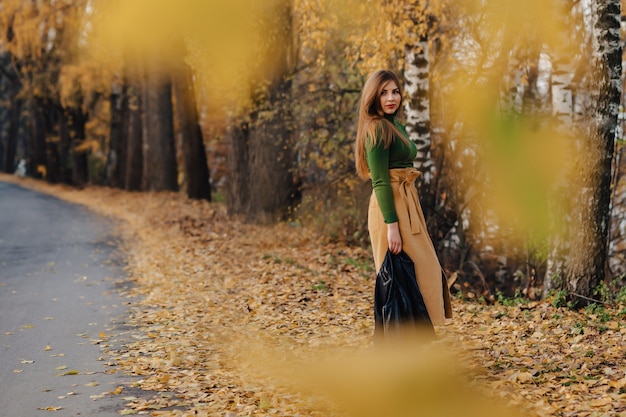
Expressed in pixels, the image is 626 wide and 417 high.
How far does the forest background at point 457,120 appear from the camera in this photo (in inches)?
372

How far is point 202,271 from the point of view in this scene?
1379cm

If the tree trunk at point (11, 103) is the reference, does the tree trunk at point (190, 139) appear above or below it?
below

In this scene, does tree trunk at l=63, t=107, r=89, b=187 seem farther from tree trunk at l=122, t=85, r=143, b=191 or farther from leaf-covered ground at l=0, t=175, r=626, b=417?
leaf-covered ground at l=0, t=175, r=626, b=417

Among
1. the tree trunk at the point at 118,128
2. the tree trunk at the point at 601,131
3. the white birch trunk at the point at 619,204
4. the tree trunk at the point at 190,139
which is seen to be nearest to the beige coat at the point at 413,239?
the tree trunk at the point at 601,131

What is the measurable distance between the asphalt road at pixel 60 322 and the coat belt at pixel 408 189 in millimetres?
2471

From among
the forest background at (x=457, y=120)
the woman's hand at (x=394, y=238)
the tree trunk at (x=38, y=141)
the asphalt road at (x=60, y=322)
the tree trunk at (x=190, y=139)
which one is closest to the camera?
the asphalt road at (x=60, y=322)

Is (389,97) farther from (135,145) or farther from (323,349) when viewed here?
(135,145)

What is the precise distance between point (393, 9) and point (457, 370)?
7083 millimetres

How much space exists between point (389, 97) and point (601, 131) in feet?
11.5

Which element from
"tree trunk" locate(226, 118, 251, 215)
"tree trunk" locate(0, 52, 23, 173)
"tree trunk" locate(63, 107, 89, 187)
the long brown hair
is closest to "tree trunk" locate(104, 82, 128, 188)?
"tree trunk" locate(63, 107, 89, 187)

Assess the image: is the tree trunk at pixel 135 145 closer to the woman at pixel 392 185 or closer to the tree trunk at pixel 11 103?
the tree trunk at pixel 11 103

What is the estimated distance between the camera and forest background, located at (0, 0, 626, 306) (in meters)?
9.46

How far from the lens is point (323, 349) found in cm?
810

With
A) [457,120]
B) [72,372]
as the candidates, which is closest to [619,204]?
[457,120]
